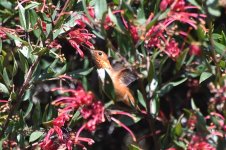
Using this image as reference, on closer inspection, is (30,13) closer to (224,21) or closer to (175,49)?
(175,49)

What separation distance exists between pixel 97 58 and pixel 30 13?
1.68 ft

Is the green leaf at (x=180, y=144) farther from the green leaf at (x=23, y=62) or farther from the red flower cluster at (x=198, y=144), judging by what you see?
the green leaf at (x=23, y=62)

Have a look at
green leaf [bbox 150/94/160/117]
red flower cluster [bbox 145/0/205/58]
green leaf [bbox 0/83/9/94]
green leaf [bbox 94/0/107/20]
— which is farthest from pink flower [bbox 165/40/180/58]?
green leaf [bbox 0/83/9/94]

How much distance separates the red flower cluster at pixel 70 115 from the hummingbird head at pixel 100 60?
404 millimetres

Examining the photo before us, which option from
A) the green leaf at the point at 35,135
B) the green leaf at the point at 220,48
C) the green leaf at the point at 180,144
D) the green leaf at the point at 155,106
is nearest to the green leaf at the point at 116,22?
the green leaf at the point at 155,106

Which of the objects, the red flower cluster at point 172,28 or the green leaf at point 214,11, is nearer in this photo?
the green leaf at point 214,11

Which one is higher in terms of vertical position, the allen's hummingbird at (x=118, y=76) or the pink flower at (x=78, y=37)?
the pink flower at (x=78, y=37)

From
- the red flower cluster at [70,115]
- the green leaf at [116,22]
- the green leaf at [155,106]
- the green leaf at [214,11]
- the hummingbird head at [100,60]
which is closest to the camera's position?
the green leaf at [214,11]

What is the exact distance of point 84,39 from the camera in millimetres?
2871

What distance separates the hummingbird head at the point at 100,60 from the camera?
123 inches

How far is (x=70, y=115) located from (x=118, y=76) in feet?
1.35

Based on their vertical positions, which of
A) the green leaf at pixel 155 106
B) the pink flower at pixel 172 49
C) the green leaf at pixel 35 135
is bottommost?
the green leaf at pixel 35 135

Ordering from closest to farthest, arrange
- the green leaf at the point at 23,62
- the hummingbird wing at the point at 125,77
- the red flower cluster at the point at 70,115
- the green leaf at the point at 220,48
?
the red flower cluster at the point at 70,115, the green leaf at the point at 220,48, the green leaf at the point at 23,62, the hummingbird wing at the point at 125,77

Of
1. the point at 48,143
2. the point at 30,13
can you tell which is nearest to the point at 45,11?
the point at 30,13
